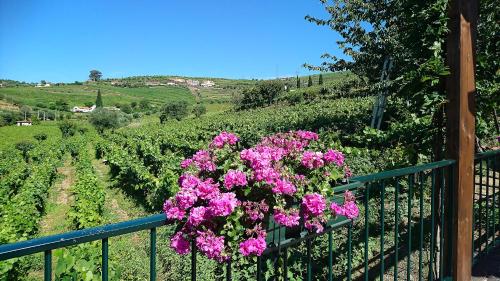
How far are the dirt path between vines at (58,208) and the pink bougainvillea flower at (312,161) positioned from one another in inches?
381

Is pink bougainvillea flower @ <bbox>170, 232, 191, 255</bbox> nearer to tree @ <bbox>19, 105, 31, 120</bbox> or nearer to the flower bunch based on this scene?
the flower bunch

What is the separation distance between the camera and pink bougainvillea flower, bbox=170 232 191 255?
1609 mm

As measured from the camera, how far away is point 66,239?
125cm

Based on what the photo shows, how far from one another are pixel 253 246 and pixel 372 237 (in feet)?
14.8

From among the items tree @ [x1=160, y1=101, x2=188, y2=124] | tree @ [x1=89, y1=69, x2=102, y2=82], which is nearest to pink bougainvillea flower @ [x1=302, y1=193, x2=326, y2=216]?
tree @ [x1=160, y1=101, x2=188, y2=124]

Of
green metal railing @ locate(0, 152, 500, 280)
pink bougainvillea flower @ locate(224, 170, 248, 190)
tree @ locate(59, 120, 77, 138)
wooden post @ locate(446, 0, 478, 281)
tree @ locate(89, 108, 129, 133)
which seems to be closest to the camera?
green metal railing @ locate(0, 152, 500, 280)

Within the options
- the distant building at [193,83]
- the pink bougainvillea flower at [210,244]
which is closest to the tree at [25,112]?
the distant building at [193,83]

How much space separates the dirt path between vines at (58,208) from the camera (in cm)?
1041

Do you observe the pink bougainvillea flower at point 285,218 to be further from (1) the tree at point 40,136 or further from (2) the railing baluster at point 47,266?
(1) the tree at point 40,136

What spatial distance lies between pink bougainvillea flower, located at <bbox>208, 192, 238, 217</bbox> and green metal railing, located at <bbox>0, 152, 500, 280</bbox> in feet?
0.68

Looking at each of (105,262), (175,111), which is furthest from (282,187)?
(175,111)

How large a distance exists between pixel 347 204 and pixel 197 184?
810mm

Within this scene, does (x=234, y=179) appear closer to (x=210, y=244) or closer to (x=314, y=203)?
(x=210, y=244)

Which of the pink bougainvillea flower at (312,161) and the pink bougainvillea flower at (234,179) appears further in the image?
the pink bougainvillea flower at (312,161)
